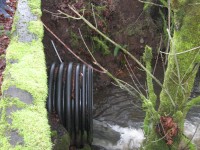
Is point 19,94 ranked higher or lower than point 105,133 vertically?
higher

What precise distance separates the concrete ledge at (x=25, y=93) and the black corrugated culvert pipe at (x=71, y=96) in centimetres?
97

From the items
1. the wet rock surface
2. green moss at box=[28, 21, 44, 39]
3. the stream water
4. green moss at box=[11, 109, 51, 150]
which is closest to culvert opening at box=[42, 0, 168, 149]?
the stream water

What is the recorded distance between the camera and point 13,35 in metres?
5.31

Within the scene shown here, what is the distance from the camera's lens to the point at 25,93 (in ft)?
13.0

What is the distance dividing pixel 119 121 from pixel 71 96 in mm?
2227

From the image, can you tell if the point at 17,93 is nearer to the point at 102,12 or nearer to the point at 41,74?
the point at 41,74

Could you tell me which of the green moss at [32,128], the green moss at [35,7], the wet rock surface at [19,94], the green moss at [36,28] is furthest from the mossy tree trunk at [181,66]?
the green moss at [35,7]

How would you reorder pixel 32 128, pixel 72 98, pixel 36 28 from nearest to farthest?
pixel 32 128, pixel 36 28, pixel 72 98

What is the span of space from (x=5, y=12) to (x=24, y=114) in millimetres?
3992

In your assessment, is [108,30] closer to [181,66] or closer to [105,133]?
[105,133]

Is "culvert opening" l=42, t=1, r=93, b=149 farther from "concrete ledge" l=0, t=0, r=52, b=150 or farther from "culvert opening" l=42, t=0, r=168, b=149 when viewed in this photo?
"culvert opening" l=42, t=0, r=168, b=149

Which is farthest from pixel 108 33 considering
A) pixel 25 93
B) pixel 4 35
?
pixel 25 93

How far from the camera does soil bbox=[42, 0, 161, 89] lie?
8.38 m

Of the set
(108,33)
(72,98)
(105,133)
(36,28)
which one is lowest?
(105,133)
